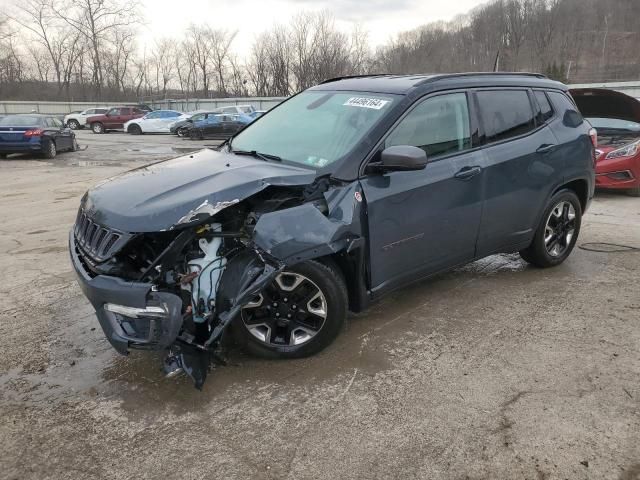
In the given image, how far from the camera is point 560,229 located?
5.10 meters

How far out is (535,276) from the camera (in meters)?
4.99

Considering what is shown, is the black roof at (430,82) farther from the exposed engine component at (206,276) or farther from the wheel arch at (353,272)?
the exposed engine component at (206,276)

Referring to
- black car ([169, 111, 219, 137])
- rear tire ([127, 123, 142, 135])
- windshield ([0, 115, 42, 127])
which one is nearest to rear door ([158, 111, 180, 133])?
black car ([169, 111, 219, 137])

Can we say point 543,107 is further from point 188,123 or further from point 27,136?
point 188,123

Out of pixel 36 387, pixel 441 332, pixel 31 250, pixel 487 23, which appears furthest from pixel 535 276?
pixel 487 23

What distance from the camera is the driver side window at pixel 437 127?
3.71 m

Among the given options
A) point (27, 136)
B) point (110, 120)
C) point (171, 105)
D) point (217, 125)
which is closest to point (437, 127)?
point (27, 136)

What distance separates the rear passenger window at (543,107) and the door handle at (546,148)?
24 cm

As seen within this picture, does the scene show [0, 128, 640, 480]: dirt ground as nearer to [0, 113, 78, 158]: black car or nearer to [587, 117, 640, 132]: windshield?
[587, 117, 640, 132]: windshield

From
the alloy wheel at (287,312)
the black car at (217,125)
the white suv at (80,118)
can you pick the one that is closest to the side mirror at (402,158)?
the alloy wheel at (287,312)

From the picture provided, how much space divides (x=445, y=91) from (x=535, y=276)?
2.15m

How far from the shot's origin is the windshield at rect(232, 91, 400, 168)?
3.62 m

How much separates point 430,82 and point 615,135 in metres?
7.06

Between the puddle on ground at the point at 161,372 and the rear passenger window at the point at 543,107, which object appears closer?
the puddle on ground at the point at 161,372
